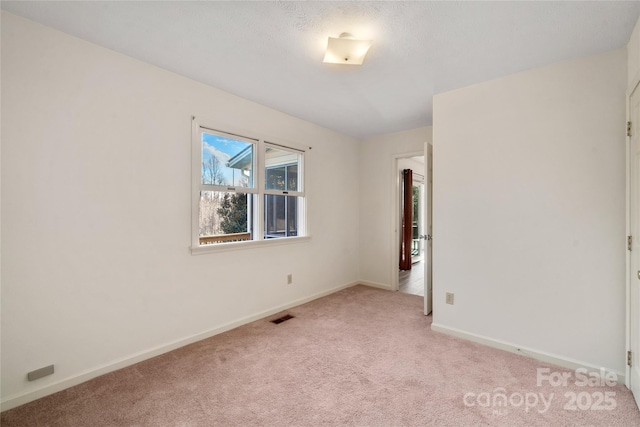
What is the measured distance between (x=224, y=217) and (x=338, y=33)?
2047mm

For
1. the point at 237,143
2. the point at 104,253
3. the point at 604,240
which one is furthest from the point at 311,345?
the point at 604,240

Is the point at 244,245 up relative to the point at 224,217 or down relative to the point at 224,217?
down

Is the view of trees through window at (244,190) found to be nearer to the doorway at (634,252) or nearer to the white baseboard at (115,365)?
the white baseboard at (115,365)

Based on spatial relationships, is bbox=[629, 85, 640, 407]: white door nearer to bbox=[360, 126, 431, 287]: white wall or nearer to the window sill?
bbox=[360, 126, 431, 287]: white wall

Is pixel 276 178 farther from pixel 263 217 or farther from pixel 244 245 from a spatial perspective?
pixel 244 245

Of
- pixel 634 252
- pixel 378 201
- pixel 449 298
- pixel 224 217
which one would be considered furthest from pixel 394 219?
pixel 634 252

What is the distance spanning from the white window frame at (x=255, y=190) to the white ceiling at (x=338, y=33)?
53cm

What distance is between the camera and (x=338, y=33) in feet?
6.57

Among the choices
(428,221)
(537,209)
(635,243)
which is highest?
(537,209)

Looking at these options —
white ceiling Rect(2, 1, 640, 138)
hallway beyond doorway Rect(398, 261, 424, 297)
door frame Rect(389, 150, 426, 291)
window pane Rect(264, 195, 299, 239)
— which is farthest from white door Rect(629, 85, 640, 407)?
window pane Rect(264, 195, 299, 239)

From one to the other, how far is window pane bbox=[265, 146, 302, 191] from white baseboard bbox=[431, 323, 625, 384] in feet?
7.81

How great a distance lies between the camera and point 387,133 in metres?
4.61

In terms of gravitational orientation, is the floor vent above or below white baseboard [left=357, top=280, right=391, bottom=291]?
below

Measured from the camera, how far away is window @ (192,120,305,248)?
2912mm
